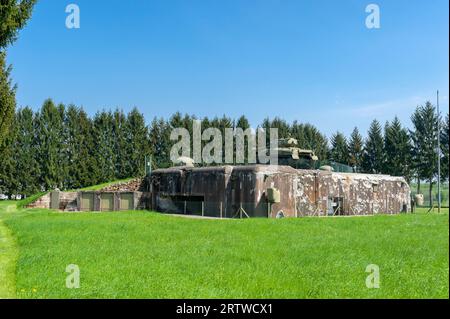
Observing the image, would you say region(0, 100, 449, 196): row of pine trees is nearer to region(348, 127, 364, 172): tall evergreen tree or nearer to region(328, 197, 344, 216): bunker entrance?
region(348, 127, 364, 172): tall evergreen tree

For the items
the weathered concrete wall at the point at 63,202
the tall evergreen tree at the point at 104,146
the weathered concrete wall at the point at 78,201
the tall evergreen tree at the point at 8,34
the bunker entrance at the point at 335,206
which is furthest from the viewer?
the tall evergreen tree at the point at 104,146

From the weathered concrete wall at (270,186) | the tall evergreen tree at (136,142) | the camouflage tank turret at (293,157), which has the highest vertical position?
the tall evergreen tree at (136,142)

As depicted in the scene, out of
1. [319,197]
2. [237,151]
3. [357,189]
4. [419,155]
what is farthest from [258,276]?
[419,155]

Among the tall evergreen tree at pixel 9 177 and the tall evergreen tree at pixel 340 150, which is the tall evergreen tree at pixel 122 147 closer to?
the tall evergreen tree at pixel 9 177

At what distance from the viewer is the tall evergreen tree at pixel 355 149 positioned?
62.2 metres

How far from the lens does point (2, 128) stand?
1775 centimetres

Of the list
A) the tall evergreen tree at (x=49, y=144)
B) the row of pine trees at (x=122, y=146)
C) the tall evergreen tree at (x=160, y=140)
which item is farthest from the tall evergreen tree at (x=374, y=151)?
the tall evergreen tree at (x=49, y=144)

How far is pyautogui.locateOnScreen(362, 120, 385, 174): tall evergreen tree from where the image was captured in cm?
5906

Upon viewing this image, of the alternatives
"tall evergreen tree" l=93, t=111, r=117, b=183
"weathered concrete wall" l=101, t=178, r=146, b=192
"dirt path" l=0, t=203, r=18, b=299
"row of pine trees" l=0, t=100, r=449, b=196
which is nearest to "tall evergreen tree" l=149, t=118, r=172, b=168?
"row of pine trees" l=0, t=100, r=449, b=196

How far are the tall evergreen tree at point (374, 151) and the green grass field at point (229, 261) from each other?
4343 centimetres

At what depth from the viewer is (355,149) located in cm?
6272

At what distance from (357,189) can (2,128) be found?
2141 cm

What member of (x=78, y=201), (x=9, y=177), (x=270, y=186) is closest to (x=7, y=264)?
(x=270, y=186)

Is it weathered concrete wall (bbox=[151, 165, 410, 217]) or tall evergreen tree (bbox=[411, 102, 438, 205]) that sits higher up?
tall evergreen tree (bbox=[411, 102, 438, 205])
